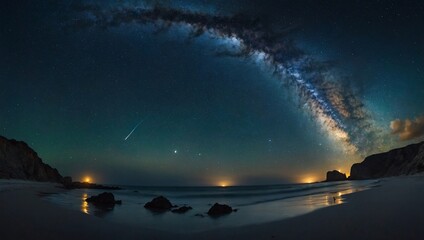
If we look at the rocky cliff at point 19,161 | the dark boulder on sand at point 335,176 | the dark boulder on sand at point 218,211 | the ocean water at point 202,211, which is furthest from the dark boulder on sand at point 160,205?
the dark boulder on sand at point 335,176

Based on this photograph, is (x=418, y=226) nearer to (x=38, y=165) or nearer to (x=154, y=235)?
(x=154, y=235)

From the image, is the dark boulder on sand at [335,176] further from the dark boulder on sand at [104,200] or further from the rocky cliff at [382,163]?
the dark boulder on sand at [104,200]

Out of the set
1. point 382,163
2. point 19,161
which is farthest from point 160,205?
point 382,163

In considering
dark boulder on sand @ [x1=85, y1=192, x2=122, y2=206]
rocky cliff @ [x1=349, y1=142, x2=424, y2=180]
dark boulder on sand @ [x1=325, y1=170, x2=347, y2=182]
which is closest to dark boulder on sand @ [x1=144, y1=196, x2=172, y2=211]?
dark boulder on sand @ [x1=85, y1=192, x2=122, y2=206]

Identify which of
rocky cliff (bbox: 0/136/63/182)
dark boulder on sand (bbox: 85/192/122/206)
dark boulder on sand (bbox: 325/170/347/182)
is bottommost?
dark boulder on sand (bbox: 325/170/347/182)

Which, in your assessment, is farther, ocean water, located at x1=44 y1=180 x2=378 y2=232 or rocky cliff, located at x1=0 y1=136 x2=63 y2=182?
rocky cliff, located at x1=0 y1=136 x2=63 y2=182

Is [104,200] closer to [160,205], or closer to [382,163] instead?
[160,205]

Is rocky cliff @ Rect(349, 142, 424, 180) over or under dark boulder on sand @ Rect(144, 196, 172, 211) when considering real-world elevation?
over

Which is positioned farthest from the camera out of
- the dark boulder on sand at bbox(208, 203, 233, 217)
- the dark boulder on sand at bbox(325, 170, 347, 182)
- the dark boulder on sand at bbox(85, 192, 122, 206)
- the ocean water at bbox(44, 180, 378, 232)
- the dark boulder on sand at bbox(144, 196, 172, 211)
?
the dark boulder on sand at bbox(325, 170, 347, 182)

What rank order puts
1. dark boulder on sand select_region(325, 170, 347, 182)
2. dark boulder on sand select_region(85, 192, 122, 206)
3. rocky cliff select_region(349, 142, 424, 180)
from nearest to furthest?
dark boulder on sand select_region(85, 192, 122, 206)
rocky cliff select_region(349, 142, 424, 180)
dark boulder on sand select_region(325, 170, 347, 182)

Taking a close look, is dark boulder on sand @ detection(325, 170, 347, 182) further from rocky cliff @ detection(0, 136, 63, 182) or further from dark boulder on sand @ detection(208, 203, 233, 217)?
dark boulder on sand @ detection(208, 203, 233, 217)

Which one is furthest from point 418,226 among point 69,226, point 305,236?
point 69,226

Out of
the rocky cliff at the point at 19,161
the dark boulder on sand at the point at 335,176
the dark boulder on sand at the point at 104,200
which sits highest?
the rocky cliff at the point at 19,161

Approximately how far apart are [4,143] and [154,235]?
195 ft
